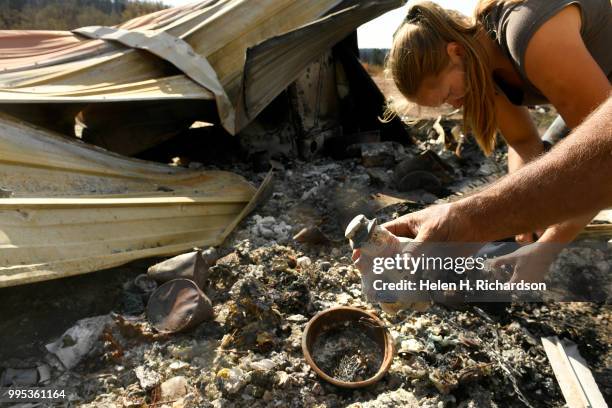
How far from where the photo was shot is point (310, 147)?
16.6 ft

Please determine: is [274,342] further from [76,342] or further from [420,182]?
[420,182]

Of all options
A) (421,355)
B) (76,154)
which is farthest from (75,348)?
(421,355)

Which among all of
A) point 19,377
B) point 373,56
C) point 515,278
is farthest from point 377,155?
point 373,56

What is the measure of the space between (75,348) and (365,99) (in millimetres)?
4294

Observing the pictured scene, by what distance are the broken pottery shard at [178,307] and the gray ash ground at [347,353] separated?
710 millimetres

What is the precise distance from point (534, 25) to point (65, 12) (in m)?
13.8

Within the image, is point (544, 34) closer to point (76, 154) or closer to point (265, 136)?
point (76, 154)

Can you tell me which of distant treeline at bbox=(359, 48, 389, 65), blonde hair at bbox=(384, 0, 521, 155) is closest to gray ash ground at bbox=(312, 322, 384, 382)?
blonde hair at bbox=(384, 0, 521, 155)

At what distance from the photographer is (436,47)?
1869mm

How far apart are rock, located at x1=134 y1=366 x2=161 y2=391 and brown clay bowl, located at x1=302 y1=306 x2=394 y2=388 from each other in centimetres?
79

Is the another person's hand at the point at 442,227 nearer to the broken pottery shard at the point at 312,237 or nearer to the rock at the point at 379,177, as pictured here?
the broken pottery shard at the point at 312,237

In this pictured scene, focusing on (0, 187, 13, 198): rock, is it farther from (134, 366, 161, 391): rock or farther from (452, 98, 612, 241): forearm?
(452, 98, 612, 241): forearm

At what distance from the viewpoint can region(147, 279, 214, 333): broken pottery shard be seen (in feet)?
7.98

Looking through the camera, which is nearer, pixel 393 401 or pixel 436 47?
pixel 436 47
